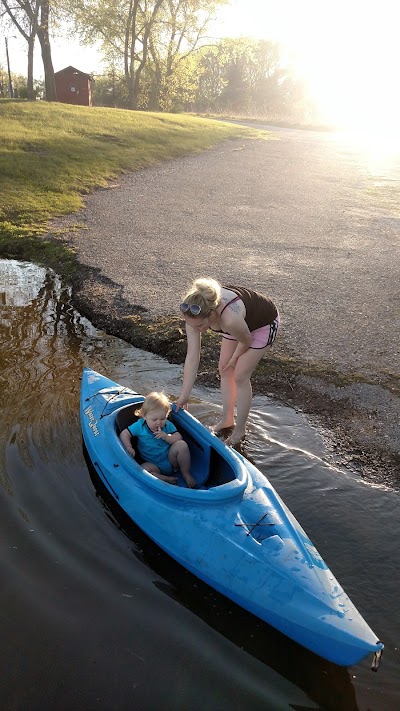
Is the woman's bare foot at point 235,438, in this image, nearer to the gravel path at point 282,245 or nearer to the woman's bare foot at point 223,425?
the woman's bare foot at point 223,425

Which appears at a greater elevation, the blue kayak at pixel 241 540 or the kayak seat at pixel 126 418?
the kayak seat at pixel 126 418

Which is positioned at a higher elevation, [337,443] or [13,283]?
[13,283]

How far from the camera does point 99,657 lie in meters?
3.62

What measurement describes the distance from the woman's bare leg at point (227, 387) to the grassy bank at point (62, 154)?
17.8 ft

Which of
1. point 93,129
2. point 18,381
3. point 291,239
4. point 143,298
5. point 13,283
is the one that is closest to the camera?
point 18,381

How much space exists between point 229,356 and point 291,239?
25.6 ft

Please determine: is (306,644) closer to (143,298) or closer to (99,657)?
(99,657)

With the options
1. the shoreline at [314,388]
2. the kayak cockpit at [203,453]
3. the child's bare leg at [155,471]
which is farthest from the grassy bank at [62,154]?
the child's bare leg at [155,471]

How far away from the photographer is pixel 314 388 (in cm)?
695

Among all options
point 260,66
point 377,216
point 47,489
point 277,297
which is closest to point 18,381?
point 47,489

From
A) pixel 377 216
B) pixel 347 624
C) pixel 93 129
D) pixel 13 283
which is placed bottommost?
pixel 347 624

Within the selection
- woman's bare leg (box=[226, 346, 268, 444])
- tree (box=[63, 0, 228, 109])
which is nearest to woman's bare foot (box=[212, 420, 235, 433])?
woman's bare leg (box=[226, 346, 268, 444])

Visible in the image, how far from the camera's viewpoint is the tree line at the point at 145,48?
3033 cm

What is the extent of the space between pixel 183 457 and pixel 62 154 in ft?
52.1
